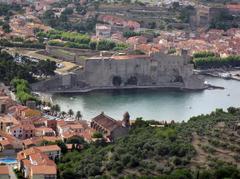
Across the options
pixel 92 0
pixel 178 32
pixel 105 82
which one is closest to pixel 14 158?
pixel 105 82

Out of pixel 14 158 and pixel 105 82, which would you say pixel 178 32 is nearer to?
pixel 105 82

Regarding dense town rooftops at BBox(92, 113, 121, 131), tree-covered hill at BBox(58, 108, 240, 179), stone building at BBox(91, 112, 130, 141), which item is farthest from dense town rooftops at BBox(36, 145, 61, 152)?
dense town rooftops at BBox(92, 113, 121, 131)

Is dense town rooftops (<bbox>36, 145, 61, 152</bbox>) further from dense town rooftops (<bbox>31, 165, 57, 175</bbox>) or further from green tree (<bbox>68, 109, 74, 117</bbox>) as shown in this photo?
green tree (<bbox>68, 109, 74, 117</bbox>)

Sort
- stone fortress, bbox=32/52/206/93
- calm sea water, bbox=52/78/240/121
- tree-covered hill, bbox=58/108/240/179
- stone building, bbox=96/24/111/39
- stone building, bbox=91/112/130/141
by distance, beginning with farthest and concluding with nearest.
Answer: stone building, bbox=96/24/111/39
stone fortress, bbox=32/52/206/93
calm sea water, bbox=52/78/240/121
stone building, bbox=91/112/130/141
tree-covered hill, bbox=58/108/240/179

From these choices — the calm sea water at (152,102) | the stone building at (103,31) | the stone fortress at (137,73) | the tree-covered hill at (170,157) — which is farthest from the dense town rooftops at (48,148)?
the stone building at (103,31)

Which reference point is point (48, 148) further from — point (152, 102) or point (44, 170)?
point (152, 102)

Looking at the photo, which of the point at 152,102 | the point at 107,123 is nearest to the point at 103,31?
the point at 152,102
